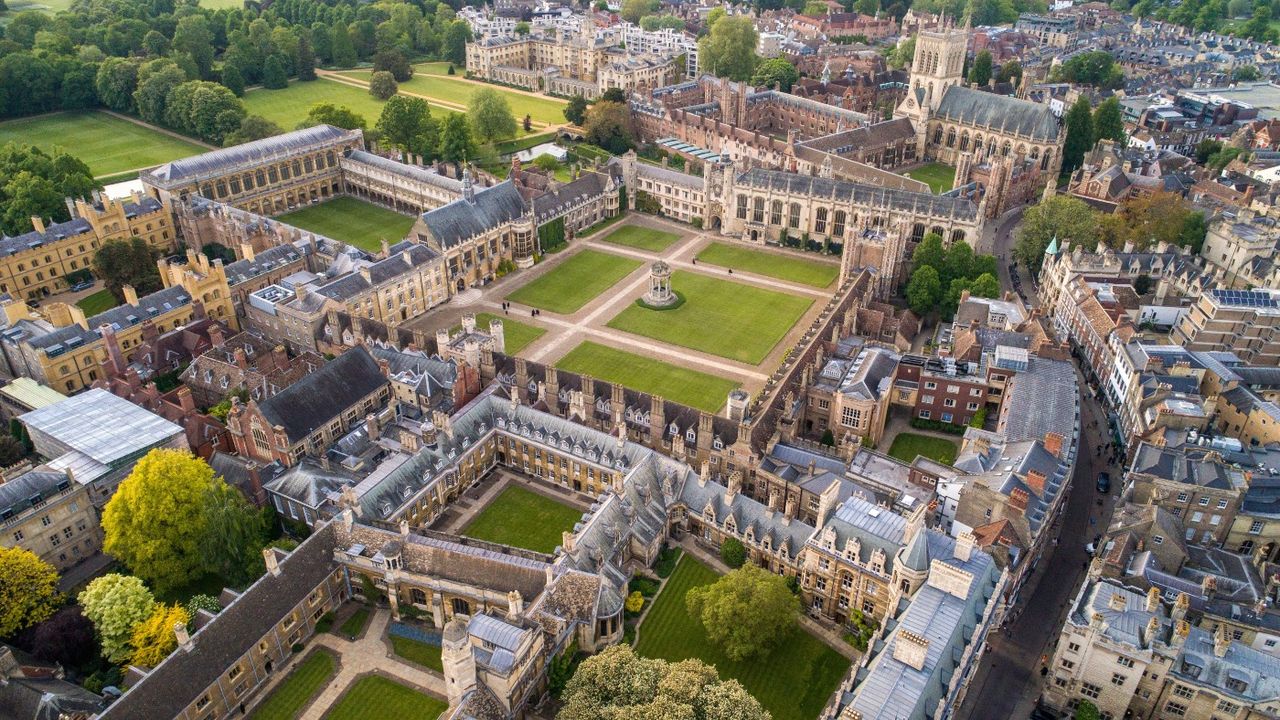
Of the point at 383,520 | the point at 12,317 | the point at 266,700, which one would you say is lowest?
the point at 266,700

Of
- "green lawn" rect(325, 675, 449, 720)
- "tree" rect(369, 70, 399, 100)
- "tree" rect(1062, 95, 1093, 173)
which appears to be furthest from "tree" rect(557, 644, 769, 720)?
"tree" rect(369, 70, 399, 100)

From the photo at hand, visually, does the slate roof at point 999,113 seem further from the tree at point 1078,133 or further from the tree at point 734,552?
the tree at point 734,552

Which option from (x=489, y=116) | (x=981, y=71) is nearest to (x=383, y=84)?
(x=489, y=116)

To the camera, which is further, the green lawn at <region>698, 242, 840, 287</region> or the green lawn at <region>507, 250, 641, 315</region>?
the green lawn at <region>698, 242, 840, 287</region>

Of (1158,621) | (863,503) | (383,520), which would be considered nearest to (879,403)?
(863,503)

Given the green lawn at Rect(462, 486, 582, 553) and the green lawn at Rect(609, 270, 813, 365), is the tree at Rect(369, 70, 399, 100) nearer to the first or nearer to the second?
the green lawn at Rect(609, 270, 813, 365)

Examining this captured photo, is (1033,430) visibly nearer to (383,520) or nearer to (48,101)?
(383,520)

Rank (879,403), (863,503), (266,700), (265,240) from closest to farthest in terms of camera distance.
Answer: (266,700), (863,503), (879,403), (265,240)
